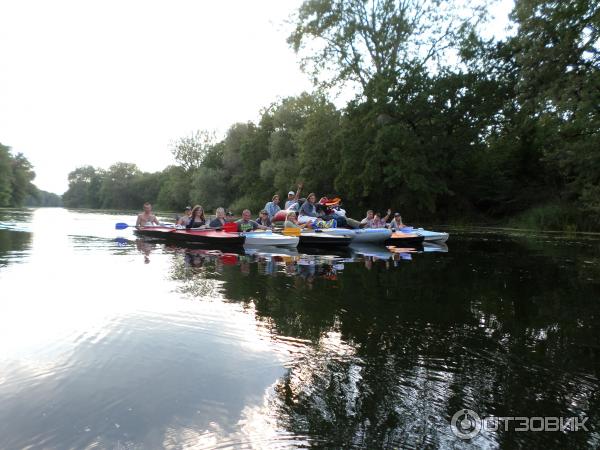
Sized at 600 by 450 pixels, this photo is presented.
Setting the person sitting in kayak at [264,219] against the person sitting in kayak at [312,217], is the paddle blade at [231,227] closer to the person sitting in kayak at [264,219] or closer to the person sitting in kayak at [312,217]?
the person sitting in kayak at [264,219]

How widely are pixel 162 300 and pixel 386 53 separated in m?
25.9

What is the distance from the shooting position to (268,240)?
41.0ft

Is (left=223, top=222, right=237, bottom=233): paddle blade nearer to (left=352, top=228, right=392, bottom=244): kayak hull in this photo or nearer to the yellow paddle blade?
the yellow paddle blade

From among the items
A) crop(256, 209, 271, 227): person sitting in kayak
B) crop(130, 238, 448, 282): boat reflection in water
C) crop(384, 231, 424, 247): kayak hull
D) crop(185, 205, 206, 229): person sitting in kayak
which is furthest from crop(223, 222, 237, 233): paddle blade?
crop(384, 231, 424, 247): kayak hull

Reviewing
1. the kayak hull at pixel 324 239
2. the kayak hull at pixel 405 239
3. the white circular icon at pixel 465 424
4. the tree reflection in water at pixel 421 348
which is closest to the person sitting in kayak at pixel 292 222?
the kayak hull at pixel 324 239

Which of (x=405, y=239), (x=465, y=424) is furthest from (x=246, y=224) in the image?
(x=465, y=424)

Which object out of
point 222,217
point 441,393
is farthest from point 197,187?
point 441,393

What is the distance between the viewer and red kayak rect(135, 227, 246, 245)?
12320 mm

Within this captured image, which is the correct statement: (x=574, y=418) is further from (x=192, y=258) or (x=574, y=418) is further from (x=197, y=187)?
(x=197, y=187)

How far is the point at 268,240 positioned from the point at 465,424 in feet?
32.9

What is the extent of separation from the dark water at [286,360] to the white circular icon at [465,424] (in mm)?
53

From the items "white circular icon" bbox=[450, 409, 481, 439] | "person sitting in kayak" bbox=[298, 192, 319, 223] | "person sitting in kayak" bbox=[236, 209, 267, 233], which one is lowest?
"white circular icon" bbox=[450, 409, 481, 439]

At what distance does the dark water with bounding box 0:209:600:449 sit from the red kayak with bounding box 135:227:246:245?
4.66 metres

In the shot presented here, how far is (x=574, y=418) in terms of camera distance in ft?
9.04
